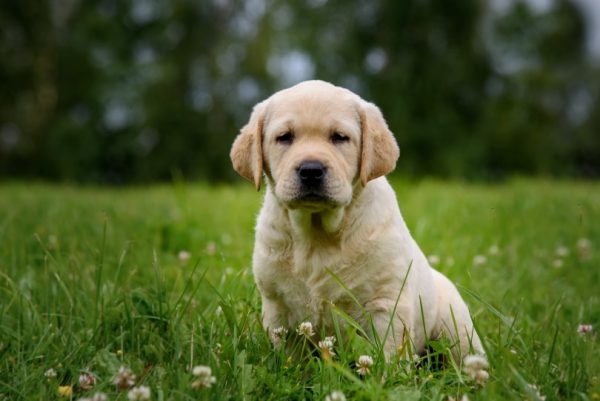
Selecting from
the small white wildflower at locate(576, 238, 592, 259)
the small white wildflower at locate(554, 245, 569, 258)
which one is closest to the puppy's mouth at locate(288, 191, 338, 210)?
the small white wildflower at locate(554, 245, 569, 258)

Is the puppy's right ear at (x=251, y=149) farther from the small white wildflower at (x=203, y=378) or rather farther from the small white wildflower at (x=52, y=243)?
the small white wildflower at (x=52, y=243)

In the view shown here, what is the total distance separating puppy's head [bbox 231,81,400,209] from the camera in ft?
9.78

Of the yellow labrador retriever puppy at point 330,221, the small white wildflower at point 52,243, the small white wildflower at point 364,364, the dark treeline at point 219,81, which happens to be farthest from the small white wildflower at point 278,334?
the dark treeline at point 219,81

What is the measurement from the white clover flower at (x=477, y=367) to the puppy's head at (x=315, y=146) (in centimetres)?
95

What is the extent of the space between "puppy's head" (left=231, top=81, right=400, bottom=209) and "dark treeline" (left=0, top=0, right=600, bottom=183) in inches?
556

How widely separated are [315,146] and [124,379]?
1.31m

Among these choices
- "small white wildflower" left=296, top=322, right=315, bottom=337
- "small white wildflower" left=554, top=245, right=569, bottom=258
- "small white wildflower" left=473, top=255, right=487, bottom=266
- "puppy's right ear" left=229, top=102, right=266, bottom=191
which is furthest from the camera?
"small white wildflower" left=554, top=245, right=569, bottom=258

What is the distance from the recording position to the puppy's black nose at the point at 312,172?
2.94 meters

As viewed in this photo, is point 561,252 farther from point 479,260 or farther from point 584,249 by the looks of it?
point 479,260

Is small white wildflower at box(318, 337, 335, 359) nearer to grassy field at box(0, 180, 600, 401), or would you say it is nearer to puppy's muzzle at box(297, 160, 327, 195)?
grassy field at box(0, 180, 600, 401)

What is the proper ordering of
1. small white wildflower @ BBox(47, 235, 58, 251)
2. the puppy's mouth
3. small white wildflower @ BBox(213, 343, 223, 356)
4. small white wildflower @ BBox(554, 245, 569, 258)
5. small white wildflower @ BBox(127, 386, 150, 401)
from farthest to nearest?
small white wildflower @ BBox(554, 245, 569, 258) < small white wildflower @ BBox(47, 235, 58, 251) < the puppy's mouth < small white wildflower @ BBox(213, 343, 223, 356) < small white wildflower @ BBox(127, 386, 150, 401)

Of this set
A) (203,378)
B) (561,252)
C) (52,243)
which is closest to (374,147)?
(203,378)

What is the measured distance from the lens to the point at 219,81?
20109 millimetres

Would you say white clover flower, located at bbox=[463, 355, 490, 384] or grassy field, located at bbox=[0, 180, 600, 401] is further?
grassy field, located at bbox=[0, 180, 600, 401]
